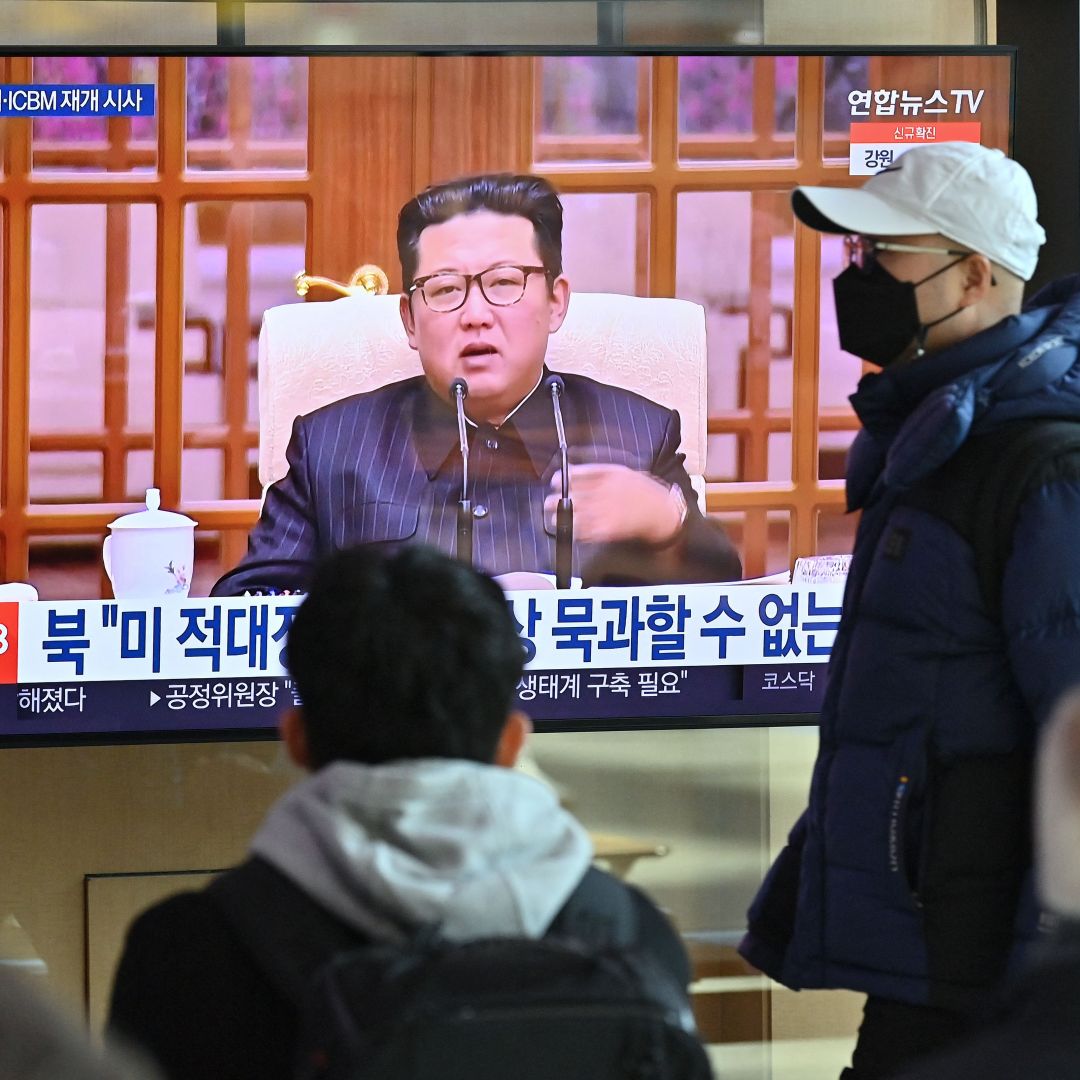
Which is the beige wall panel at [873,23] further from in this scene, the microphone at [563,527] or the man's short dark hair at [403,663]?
the man's short dark hair at [403,663]

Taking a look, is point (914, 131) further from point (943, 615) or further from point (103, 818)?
point (103, 818)

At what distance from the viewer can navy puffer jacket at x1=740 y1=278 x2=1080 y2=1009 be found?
1874 millimetres

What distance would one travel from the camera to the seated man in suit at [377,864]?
4.09ft

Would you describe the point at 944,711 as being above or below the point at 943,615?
below

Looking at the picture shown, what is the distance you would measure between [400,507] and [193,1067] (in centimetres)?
199

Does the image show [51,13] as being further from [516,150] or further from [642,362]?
[642,362]

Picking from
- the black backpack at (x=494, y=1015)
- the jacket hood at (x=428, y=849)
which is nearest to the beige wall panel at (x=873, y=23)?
the jacket hood at (x=428, y=849)

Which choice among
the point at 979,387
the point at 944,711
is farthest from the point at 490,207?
the point at 944,711

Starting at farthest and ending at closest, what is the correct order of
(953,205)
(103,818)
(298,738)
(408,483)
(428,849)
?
(103,818)
(408,483)
(953,205)
(298,738)
(428,849)

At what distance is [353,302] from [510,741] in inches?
74.0

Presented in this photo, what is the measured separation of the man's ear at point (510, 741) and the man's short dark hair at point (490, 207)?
186 cm

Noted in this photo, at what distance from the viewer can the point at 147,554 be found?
10.2ft

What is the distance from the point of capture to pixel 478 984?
116cm
